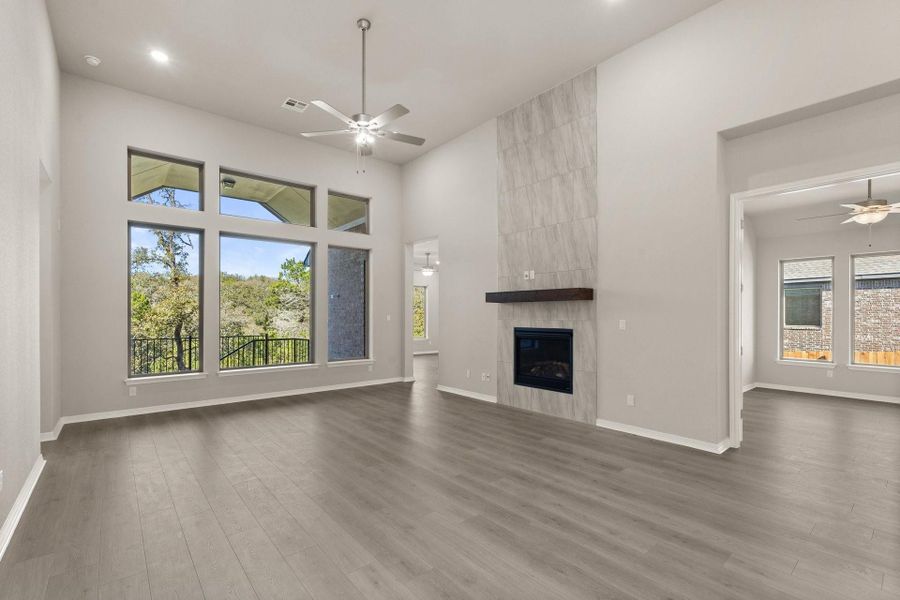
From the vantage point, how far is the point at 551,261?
547 cm

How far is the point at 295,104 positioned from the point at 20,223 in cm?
345

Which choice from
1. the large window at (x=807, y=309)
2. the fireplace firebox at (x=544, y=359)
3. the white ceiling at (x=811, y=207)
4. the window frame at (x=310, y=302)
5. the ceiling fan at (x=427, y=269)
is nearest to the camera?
the fireplace firebox at (x=544, y=359)

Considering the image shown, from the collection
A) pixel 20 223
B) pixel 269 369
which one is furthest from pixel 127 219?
pixel 20 223

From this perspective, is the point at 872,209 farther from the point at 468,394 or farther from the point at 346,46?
the point at 346,46

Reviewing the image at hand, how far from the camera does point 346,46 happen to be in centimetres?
463

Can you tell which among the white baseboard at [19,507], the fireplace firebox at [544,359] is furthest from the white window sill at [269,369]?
the fireplace firebox at [544,359]

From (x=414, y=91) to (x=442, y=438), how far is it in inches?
169

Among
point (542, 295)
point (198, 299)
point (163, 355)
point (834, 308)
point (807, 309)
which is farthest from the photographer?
point (807, 309)

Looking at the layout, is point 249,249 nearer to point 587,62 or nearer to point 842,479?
point 587,62

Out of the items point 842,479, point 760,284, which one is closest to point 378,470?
point 842,479

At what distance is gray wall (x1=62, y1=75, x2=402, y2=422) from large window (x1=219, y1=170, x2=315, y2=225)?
0.16 m

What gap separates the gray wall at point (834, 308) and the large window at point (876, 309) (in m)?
0.13

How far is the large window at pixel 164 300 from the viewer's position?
5.63 meters

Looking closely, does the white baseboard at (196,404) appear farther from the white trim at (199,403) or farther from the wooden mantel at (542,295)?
the wooden mantel at (542,295)
